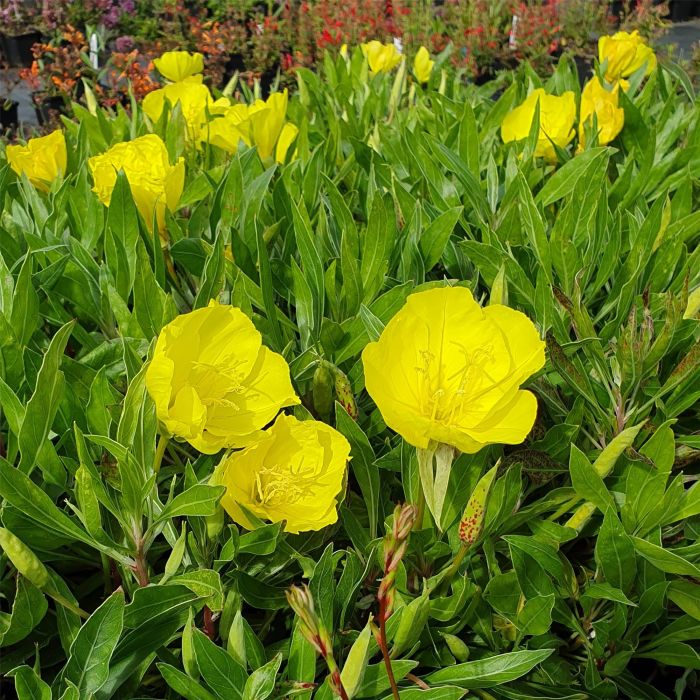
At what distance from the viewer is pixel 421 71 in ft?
8.61

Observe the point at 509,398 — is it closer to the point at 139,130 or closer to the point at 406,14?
the point at 139,130

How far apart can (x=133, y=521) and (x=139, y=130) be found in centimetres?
134

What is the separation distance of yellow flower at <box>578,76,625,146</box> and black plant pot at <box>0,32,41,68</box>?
7.83m

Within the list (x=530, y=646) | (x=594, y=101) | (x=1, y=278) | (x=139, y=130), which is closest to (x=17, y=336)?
(x=1, y=278)

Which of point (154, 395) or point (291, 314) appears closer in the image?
point (154, 395)

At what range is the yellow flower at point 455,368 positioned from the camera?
872 millimetres

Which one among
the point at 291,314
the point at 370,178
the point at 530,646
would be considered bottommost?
the point at 530,646

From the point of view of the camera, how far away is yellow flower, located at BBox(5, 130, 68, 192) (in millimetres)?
1565

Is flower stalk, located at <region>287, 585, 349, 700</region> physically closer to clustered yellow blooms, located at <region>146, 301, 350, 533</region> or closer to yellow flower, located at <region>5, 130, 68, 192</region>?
clustered yellow blooms, located at <region>146, 301, 350, 533</region>

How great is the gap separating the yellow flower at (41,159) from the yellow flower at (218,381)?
792 mm

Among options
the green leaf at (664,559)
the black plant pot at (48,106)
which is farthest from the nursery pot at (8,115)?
the green leaf at (664,559)

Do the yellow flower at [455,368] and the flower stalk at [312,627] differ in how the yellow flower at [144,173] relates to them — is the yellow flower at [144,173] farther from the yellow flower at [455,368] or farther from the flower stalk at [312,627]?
the flower stalk at [312,627]

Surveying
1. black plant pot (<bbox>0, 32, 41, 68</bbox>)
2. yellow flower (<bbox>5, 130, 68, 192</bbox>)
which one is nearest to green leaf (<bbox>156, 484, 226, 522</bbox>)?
yellow flower (<bbox>5, 130, 68, 192</bbox>)

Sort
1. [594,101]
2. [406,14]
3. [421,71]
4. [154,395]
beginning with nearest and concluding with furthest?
[154,395]
[594,101]
[421,71]
[406,14]
